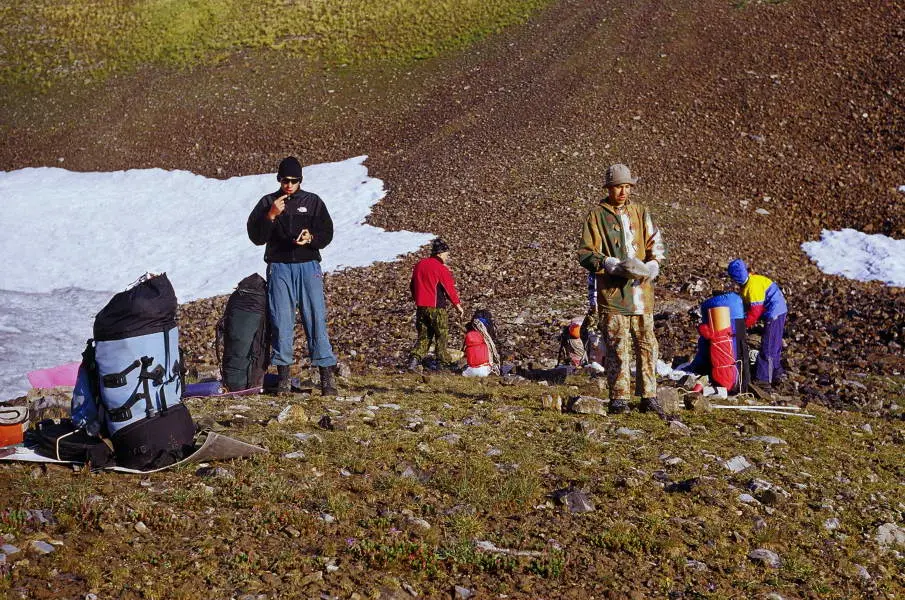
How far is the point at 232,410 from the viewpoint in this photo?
9.58m

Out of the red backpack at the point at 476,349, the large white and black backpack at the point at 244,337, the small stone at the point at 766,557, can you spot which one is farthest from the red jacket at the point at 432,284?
the small stone at the point at 766,557

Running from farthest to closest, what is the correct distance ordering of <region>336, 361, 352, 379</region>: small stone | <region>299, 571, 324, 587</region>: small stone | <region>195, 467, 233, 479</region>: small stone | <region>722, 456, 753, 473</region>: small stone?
<region>336, 361, 352, 379</region>: small stone < <region>722, 456, 753, 473</region>: small stone < <region>195, 467, 233, 479</region>: small stone < <region>299, 571, 324, 587</region>: small stone

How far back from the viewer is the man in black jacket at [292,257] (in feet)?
33.4

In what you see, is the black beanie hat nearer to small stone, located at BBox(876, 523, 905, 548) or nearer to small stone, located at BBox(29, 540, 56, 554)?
small stone, located at BBox(29, 540, 56, 554)

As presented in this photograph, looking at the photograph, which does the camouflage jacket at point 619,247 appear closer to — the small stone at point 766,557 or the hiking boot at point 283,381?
the small stone at point 766,557

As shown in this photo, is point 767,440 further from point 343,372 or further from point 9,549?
point 9,549

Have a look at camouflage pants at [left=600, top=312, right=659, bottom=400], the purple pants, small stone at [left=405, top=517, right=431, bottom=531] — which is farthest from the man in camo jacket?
the purple pants

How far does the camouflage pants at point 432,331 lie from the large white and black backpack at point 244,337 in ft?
13.6

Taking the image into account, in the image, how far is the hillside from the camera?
5867 millimetres

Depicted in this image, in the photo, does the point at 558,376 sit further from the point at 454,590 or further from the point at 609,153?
the point at 609,153

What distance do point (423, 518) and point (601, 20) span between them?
1469 inches

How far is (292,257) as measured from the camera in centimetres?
1036

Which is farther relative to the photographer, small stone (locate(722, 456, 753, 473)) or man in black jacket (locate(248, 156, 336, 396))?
man in black jacket (locate(248, 156, 336, 396))

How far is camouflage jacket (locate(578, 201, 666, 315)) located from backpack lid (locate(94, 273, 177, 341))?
4.61m
